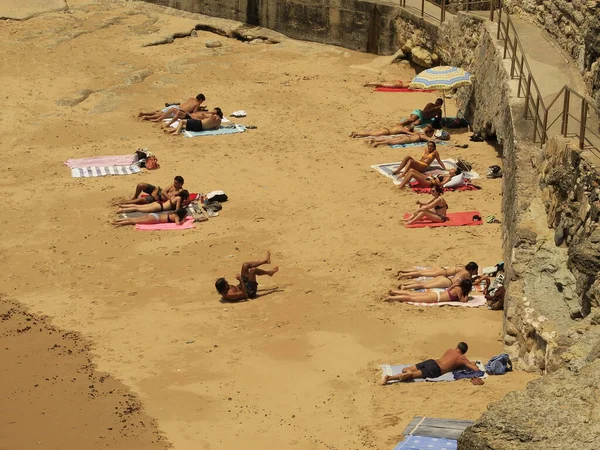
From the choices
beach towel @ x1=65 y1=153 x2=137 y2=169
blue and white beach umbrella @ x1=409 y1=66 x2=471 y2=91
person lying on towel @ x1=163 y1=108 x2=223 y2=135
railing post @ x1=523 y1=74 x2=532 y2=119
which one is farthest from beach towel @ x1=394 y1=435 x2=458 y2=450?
person lying on towel @ x1=163 y1=108 x2=223 y2=135

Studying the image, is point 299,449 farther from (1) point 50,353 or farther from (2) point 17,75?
(2) point 17,75

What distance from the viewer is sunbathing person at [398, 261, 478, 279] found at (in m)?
14.6

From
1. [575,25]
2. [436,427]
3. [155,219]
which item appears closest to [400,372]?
[436,427]

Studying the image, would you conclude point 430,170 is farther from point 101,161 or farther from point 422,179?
point 101,161

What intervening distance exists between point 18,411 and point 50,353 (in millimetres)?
1457

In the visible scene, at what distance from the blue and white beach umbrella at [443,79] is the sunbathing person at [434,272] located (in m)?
6.18

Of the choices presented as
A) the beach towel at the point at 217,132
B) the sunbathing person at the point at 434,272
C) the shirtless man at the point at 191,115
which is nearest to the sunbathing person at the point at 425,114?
the beach towel at the point at 217,132

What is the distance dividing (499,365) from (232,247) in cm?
540

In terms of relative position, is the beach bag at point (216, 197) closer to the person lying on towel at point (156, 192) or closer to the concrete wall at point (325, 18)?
the person lying on towel at point (156, 192)

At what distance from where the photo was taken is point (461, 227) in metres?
16.5

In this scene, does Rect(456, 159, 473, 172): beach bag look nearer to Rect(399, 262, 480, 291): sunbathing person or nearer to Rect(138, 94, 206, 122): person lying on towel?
Rect(399, 262, 480, 291): sunbathing person

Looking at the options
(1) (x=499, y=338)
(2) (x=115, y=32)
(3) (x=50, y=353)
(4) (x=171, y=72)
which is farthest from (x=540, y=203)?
(2) (x=115, y=32)

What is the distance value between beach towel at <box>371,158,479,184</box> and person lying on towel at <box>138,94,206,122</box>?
13.7 ft

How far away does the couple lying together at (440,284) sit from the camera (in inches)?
553
